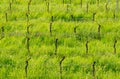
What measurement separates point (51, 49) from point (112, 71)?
2.53 meters

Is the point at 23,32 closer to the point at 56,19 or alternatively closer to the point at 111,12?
the point at 56,19

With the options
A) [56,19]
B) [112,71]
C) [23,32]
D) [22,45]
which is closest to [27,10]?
[56,19]

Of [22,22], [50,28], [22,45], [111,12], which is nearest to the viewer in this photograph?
[22,45]

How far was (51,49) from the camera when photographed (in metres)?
13.2

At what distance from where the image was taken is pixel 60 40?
46.3 feet

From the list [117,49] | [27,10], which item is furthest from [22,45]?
[27,10]

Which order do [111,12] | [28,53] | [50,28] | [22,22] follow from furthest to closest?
1. [111,12]
2. [22,22]
3. [50,28]
4. [28,53]

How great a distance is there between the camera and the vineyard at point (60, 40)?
1141 cm

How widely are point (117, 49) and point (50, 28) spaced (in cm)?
300

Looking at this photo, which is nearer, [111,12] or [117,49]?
[117,49]

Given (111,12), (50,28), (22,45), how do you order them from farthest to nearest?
(111,12)
(50,28)
(22,45)

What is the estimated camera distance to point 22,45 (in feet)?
45.2

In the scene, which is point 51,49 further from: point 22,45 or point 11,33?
point 11,33

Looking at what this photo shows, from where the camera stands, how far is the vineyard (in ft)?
37.4
